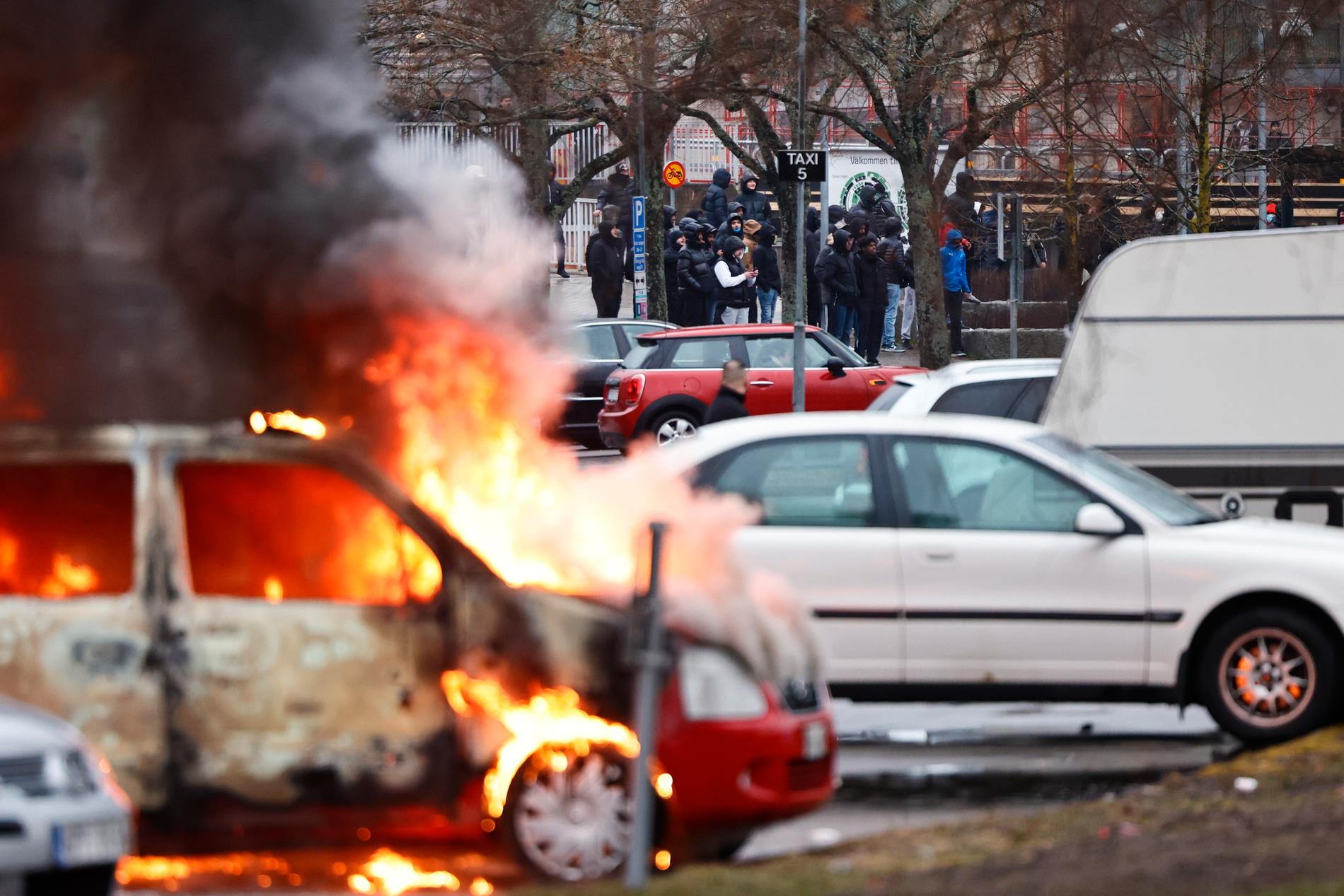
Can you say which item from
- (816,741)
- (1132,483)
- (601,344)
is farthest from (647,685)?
(601,344)

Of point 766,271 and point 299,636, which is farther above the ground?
point 766,271

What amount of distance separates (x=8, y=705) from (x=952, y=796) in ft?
12.7

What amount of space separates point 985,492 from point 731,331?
1317 cm

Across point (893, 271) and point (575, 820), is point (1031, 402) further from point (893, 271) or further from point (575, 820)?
point (893, 271)

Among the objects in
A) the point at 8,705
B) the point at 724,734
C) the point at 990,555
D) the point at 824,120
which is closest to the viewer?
the point at 8,705

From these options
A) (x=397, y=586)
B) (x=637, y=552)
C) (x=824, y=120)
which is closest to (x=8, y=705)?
(x=397, y=586)

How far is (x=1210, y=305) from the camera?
35.8 feet

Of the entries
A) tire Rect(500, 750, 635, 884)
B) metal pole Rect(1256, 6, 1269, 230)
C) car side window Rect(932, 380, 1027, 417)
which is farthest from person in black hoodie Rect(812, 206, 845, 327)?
tire Rect(500, 750, 635, 884)

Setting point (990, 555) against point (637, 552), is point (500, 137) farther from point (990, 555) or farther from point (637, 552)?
point (637, 552)

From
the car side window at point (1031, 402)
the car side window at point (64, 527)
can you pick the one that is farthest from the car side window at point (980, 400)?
the car side window at point (64, 527)

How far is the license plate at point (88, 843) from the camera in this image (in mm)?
5414

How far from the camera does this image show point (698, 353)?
72.4ft

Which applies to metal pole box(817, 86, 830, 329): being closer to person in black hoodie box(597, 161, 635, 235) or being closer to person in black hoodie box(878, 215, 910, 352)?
person in black hoodie box(878, 215, 910, 352)

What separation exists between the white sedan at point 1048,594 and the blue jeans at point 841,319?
65.5 ft
